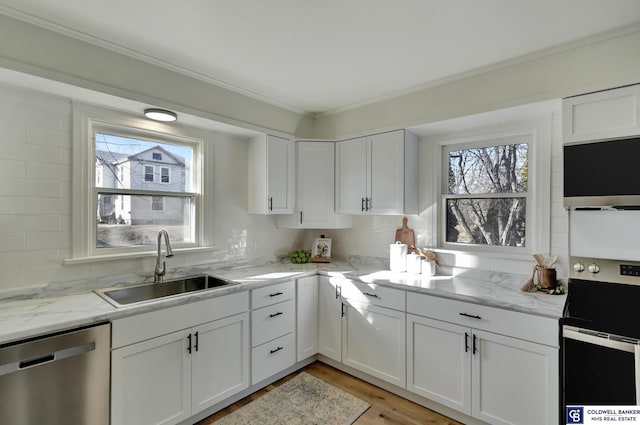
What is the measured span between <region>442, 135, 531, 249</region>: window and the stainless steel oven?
687 mm

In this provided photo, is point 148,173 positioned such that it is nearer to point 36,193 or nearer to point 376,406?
point 36,193

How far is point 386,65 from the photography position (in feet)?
7.59

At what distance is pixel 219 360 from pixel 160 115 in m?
1.83

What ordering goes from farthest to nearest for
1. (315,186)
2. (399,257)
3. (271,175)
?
(315,186) → (271,175) → (399,257)

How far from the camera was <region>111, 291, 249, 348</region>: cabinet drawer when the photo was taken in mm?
1789

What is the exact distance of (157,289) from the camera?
8.05ft

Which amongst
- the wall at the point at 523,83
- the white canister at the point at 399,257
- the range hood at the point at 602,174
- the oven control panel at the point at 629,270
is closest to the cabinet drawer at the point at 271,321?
the white canister at the point at 399,257

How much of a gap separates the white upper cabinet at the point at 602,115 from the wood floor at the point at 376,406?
207 cm

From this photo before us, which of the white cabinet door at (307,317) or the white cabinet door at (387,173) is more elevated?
the white cabinet door at (387,173)

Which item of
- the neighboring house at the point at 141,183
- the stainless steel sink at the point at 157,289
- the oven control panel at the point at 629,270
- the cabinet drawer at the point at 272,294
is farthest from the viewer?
the cabinet drawer at the point at 272,294

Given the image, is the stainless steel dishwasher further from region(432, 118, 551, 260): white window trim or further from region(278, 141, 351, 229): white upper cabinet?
region(432, 118, 551, 260): white window trim

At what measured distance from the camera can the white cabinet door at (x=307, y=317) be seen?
9.25ft

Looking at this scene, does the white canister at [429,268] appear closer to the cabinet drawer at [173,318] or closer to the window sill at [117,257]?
the cabinet drawer at [173,318]

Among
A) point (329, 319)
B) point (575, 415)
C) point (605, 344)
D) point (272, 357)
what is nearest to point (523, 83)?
point (605, 344)
